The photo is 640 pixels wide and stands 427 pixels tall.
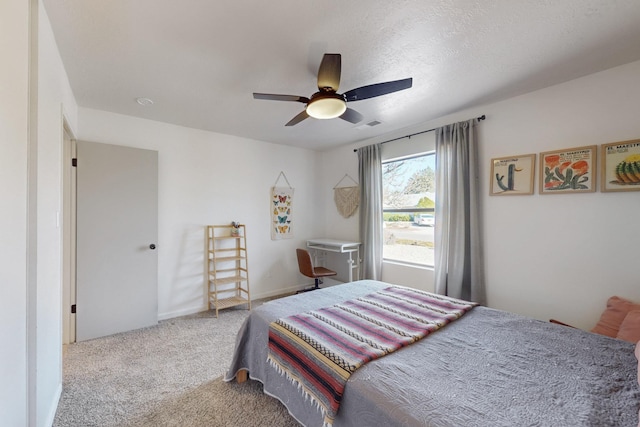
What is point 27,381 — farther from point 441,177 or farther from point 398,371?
point 441,177

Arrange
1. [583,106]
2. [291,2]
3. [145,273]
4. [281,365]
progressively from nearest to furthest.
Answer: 1. [291,2]
2. [281,365]
3. [583,106]
4. [145,273]

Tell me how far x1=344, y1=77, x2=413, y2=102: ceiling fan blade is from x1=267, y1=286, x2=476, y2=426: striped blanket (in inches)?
63.5

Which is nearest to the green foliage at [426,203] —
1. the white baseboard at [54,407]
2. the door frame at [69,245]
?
the white baseboard at [54,407]

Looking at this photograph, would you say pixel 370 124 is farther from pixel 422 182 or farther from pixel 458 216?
pixel 458 216

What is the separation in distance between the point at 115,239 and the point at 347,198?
3207 mm

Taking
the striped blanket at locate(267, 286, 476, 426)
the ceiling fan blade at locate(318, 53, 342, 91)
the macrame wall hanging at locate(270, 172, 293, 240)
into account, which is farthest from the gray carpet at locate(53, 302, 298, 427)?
the ceiling fan blade at locate(318, 53, 342, 91)

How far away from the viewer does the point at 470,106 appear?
115 inches

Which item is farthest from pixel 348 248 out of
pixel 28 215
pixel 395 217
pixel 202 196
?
pixel 28 215

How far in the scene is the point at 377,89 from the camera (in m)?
1.92

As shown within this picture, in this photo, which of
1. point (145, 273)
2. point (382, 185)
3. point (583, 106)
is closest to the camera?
point (583, 106)

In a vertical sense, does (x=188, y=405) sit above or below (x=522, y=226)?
below

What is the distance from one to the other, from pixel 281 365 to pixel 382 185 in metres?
2.97

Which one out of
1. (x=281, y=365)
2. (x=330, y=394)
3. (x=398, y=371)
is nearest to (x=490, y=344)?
(x=398, y=371)

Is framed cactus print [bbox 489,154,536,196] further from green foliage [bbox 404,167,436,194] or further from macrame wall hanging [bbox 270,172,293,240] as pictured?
macrame wall hanging [bbox 270,172,293,240]
